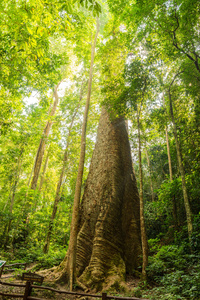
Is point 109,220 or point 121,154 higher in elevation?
point 121,154

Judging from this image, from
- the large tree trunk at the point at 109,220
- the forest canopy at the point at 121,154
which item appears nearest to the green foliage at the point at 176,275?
the forest canopy at the point at 121,154

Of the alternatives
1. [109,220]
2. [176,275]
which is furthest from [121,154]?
[176,275]

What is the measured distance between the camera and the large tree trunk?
4.79 metres

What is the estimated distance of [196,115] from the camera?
21.9 feet

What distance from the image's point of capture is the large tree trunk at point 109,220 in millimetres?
4785

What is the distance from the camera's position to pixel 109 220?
547 cm

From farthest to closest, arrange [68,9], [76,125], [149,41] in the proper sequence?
[76,125], [149,41], [68,9]

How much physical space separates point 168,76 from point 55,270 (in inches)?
323

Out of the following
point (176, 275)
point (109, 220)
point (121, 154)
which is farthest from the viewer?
point (121, 154)

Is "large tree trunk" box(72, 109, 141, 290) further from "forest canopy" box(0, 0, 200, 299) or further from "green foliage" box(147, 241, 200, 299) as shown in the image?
"green foliage" box(147, 241, 200, 299)

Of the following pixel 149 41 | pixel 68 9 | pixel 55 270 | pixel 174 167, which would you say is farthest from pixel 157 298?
pixel 174 167

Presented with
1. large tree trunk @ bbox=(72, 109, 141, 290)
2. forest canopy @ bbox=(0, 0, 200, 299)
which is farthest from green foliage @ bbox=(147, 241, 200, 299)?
large tree trunk @ bbox=(72, 109, 141, 290)

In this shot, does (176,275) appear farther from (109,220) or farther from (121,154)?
(121,154)

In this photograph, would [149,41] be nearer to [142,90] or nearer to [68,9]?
[142,90]
